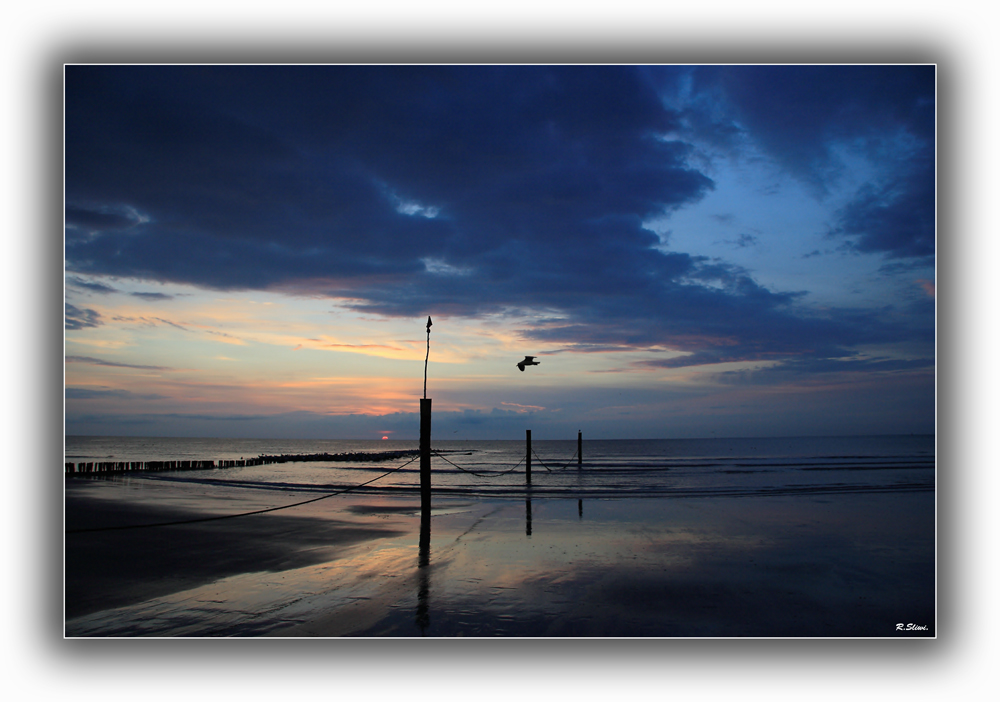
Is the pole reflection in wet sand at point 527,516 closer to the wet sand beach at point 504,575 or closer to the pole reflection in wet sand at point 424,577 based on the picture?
the wet sand beach at point 504,575

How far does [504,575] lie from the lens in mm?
8469

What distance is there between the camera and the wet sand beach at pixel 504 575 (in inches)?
257

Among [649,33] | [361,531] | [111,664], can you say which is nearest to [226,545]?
[361,531]

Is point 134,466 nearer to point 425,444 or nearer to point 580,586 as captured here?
point 425,444

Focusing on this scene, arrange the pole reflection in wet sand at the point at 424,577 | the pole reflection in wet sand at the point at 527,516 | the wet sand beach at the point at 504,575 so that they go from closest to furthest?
1. the pole reflection in wet sand at the point at 424,577
2. the wet sand beach at the point at 504,575
3. the pole reflection in wet sand at the point at 527,516

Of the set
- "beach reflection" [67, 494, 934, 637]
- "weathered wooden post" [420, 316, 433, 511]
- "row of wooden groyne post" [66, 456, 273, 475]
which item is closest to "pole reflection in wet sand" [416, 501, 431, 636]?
"beach reflection" [67, 494, 934, 637]

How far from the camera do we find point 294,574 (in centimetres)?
871

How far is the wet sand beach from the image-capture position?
257 inches

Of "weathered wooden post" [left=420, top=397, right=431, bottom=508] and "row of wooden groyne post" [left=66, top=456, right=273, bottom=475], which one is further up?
"weathered wooden post" [left=420, top=397, right=431, bottom=508]

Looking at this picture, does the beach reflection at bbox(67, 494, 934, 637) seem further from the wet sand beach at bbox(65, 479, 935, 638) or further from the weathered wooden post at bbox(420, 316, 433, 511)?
the weathered wooden post at bbox(420, 316, 433, 511)

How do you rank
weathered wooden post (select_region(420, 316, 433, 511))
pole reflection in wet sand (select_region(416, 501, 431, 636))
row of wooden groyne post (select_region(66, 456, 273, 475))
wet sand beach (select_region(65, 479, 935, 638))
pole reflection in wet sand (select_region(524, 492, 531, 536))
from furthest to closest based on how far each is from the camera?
row of wooden groyne post (select_region(66, 456, 273, 475)) < weathered wooden post (select_region(420, 316, 433, 511)) < pole reflection in wet sand (select_region(524, 492, 531, 536)) < wet sand beach (select_region(65, 479, 935, 638)) < pole reflection in wet sand (select_region(416, 501, 431, 636))

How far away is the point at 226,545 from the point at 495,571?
5.95 m

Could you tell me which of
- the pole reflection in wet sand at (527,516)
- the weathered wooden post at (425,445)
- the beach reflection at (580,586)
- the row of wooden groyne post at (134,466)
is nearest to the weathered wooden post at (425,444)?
the weathered wooden post at (425,445)

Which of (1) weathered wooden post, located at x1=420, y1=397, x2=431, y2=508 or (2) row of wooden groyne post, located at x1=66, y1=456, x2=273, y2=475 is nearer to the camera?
(1) weathered wooden post, located at x1=420, y1=397, x2=431, y2=508
